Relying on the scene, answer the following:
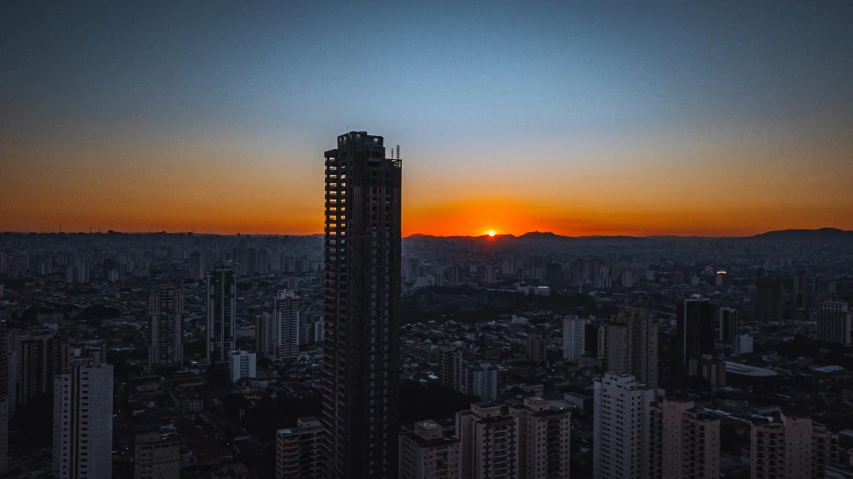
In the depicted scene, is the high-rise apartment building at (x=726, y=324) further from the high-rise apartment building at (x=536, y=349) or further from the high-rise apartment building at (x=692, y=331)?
the high-rise apartment building at (x=536, y=349)

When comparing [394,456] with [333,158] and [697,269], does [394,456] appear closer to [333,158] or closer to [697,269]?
[333,158]

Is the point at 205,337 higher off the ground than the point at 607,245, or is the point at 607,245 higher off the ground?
the point at 607,245

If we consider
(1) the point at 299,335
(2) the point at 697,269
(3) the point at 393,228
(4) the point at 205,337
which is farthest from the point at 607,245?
(3) the point at 393,228

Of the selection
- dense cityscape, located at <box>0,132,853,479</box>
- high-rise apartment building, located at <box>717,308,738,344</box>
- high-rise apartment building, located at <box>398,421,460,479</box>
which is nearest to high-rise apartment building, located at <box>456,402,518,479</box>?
dense cityscape, located at <box>0,132,853,479</box>

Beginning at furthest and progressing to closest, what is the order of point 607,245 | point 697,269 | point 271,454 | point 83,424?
point 607,245
point 697,269
point 271,454
point 83,424

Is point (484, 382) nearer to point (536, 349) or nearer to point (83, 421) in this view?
point (536, 349)

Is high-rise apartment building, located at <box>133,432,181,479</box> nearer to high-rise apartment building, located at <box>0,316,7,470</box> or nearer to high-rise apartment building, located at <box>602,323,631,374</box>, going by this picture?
high-rise apartment building, located at <box>0,316,7,470</box>

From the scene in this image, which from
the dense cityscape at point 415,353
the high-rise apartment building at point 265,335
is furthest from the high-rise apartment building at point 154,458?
the high-rise apartment building at point 265,335

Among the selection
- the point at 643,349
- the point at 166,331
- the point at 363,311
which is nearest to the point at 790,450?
the point at 363,311
